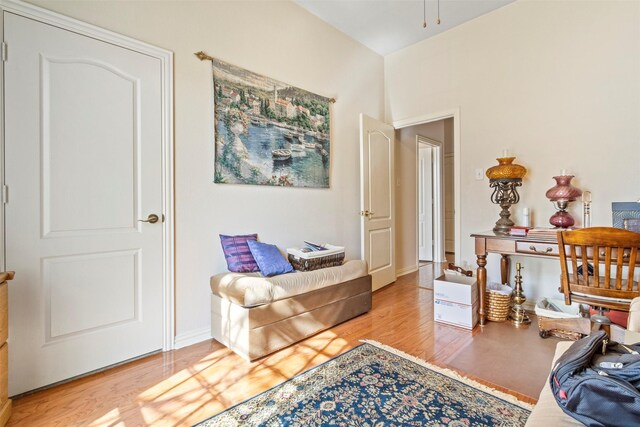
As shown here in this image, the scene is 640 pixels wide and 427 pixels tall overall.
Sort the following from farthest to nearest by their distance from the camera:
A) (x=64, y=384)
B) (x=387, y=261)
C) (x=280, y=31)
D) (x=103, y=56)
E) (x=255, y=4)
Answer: (x=387, y=261) → (x=280, y=31) → (x=255, y=4) → (x=103, y=56) → (x=64, y=384)

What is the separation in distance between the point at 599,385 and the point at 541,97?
294 centimetres

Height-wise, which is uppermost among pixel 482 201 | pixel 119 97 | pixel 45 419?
pixel 119 97

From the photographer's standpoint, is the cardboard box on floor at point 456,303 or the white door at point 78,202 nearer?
the white door at point 78,202

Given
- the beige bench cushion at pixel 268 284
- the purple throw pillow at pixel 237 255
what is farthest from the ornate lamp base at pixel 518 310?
the purple throw pillow at pixel 237 255

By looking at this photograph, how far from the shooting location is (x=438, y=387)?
5.48ft

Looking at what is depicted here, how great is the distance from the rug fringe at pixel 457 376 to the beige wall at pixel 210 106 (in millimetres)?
1281

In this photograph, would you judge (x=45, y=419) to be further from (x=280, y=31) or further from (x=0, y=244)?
(x=280, y=31)

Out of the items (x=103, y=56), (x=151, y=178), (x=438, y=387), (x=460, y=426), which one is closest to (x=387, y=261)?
(x=438, y=387)

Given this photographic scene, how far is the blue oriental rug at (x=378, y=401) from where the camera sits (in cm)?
142

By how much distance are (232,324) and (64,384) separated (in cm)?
96

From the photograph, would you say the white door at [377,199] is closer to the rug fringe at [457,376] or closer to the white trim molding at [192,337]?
the rug fringe at [457,376]

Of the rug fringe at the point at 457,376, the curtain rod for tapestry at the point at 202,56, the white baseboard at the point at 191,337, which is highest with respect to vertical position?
the curtain rod for tapestry at the point at 202,56

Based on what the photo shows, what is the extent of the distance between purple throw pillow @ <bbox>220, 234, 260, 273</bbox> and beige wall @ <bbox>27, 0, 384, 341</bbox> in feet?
0.28

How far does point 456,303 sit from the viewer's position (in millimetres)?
2539
